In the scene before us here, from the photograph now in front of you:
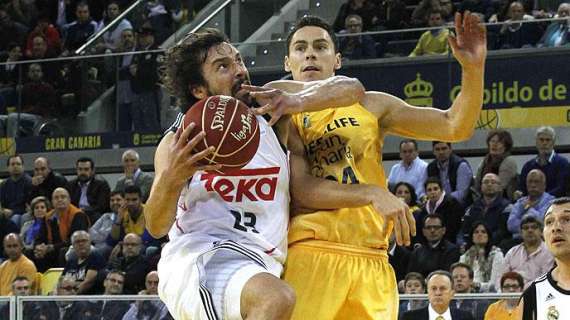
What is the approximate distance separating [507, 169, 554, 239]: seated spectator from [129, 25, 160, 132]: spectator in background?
4863mm

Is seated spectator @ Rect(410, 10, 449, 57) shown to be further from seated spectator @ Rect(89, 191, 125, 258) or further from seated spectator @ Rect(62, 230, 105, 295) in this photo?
seated spectator @ Rect(62, 230, 105, 295)

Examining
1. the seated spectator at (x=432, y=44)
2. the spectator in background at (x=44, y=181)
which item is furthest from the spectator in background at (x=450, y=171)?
the spectator in background at (x=44, y=181)

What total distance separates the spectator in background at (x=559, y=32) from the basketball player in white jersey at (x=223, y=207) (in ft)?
26.5

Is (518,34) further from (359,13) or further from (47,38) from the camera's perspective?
(47,38)

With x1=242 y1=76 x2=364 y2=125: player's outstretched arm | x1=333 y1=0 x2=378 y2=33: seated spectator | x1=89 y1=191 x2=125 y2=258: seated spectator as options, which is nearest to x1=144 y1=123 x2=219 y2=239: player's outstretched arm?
x1=242 y1=76 x2=364 y2=125: player's outstretched arm

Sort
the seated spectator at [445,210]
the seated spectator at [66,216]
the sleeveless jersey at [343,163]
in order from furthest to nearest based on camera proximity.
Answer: the seated spectator at [66,216], the seated spectator at [445,210], the sleeveless jersey at [343,163]

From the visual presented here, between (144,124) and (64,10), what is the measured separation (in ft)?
15.1

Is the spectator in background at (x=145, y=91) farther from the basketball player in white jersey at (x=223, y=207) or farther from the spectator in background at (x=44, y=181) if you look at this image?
the basketball player in white jersey at (x=223, y=207)

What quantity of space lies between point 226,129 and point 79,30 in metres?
13.7

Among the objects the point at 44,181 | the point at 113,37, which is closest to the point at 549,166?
the point at 44,181

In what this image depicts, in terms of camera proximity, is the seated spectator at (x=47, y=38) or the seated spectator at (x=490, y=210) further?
the seated spectator at (x=47, y=38)

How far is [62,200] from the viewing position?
45.2 ft

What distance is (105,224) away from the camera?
13742mm

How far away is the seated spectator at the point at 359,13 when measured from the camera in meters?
15.0
